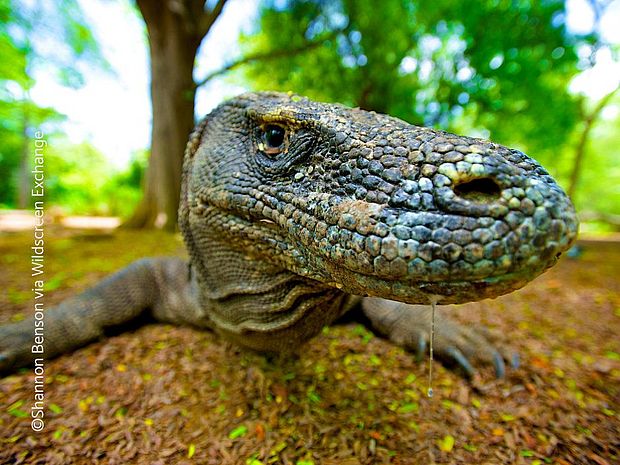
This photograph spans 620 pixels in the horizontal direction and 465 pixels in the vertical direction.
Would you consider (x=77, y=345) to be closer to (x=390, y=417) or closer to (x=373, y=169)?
(x=390, y=417)

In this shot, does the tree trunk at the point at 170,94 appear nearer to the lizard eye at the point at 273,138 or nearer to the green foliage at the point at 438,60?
the green foliage at the point at 438,60

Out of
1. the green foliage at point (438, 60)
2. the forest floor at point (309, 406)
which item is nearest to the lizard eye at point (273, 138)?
the forest floor at point (309, 406)

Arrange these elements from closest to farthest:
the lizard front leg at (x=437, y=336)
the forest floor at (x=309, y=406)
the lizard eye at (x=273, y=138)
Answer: the lizard eye at (x=273, y=138), the forest floor at (x=309, y=406), the lizard front leg at (x=437, y=336)

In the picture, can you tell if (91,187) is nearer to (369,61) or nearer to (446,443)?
(369,61)

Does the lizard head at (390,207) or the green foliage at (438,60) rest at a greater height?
the green foliage at (438,60)

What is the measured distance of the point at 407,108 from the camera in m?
11.9

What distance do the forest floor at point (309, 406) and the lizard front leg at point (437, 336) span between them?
0.29 ft

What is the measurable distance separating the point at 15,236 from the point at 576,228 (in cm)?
1082

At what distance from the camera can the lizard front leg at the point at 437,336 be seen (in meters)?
2.75

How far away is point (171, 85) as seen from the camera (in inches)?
367

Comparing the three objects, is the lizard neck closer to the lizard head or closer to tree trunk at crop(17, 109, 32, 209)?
the lizard head

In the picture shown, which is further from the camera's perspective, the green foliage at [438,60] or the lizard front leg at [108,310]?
the green foliage at [438,60]

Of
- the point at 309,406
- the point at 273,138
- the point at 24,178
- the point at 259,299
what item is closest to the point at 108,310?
the point at 259,299

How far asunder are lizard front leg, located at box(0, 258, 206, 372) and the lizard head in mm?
1478
